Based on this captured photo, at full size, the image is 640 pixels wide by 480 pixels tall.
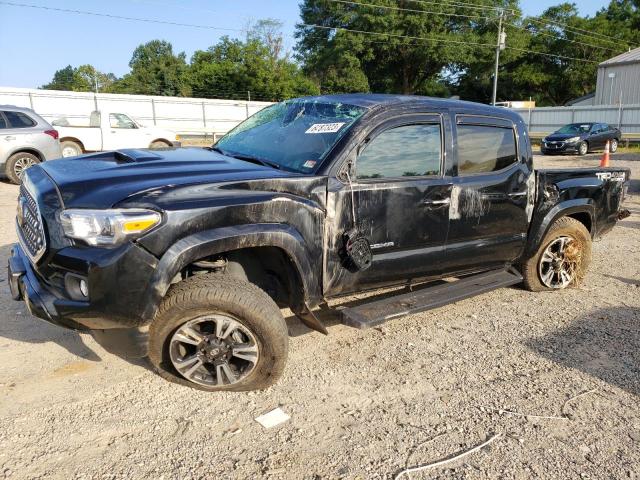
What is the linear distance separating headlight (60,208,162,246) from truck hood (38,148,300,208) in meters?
0.06

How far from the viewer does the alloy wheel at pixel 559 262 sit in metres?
5.00

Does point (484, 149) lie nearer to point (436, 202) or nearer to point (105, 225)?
point (436, 202)

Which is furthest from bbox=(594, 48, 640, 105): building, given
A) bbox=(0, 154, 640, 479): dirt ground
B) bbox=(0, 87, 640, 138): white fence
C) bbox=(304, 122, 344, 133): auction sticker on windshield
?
bbox=(304, 122, 344, 133): auction sticker on windshield

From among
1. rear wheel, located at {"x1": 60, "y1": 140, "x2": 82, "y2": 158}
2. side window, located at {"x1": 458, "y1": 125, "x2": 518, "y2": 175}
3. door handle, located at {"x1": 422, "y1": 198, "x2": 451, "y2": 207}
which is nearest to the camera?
door handle, located at {"x1": 422, "y1": 198, "x2": 451, "y2": 207}

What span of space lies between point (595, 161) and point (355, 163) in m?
18.8

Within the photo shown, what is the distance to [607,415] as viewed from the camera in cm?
306

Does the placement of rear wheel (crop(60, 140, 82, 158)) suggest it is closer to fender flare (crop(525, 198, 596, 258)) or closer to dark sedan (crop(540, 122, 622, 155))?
fender flare (crop(525, 198, 596, 258))

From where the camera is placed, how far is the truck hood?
9.02 feet

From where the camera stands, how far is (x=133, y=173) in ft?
9.75

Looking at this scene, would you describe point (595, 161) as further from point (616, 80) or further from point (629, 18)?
point (629, 18)

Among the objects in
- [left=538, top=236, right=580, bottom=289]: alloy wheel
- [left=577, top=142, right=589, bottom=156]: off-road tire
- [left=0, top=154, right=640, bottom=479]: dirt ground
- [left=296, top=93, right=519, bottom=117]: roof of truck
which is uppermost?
[left=296, top=93, right=519, bottom=117]: roof of truck

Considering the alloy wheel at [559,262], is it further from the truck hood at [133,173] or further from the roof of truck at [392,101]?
the truck hood at [133,173]

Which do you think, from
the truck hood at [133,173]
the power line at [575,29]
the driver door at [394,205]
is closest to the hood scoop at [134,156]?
the truck hood at [133,173]

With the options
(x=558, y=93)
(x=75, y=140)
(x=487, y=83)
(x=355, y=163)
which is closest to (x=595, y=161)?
(x=75, y=140)
